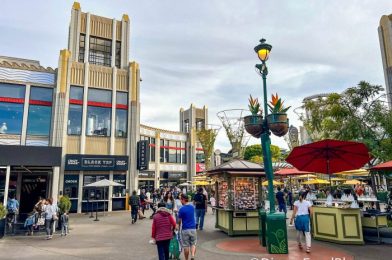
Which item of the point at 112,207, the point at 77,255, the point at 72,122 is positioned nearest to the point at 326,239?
the point at 77,255

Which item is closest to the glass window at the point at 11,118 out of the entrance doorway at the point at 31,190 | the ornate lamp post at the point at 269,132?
the entrance doorway at the point at 31,190

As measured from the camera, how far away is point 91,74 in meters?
23.9

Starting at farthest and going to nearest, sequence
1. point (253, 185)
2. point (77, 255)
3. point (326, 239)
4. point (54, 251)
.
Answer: point (253, 185)
point (326, 239)
point (54, 251)
point (77, 255)

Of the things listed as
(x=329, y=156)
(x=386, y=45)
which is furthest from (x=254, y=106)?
(x=386, y=45)

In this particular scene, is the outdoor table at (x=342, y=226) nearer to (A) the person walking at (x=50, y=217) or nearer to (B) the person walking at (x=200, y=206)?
(B) the person walking at (x=200, y=206)

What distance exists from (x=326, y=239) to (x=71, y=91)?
19976mm

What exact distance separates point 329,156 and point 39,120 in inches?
774

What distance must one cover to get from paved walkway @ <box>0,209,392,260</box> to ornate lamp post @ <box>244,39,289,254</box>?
428mm

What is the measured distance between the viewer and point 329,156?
1112 cm

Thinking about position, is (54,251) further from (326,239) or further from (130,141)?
(130,141)

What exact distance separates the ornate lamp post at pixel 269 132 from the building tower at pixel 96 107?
16192mm

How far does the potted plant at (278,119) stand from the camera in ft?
28.8

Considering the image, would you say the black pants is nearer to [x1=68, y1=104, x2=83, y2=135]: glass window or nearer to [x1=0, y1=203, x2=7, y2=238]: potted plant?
[x1=0, y1=203, x2=7, y2=238]: potted plant

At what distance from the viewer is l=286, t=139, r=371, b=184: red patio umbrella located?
1019 centimetres
